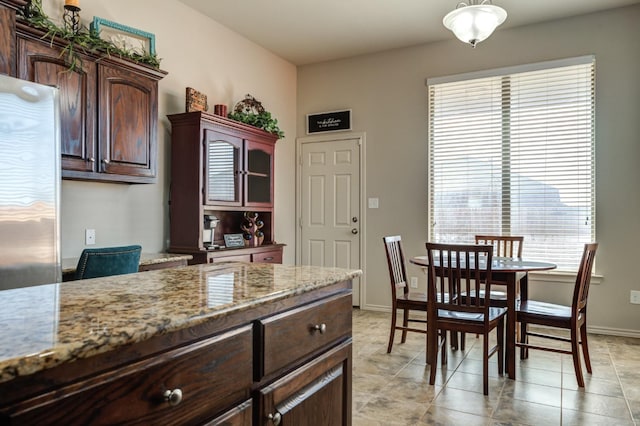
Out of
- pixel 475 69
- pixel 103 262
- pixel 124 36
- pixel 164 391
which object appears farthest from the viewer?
pixel 475 69

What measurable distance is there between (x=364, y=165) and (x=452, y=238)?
1.28 metres

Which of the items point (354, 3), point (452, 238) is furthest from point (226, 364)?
point (452, 238)

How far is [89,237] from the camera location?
311 cm

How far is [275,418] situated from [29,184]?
1827 millimetres

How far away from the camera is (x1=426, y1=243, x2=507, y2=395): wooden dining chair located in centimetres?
272

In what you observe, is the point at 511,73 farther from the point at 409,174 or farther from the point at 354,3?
the point at 354,3

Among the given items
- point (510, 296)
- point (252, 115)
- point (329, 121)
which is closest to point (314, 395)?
point (510, 296)

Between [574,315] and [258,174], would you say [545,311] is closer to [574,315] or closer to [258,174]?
[574,315]

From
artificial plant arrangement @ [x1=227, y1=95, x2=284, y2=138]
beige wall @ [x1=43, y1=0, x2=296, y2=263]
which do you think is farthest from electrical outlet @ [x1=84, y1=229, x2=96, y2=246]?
artificial plant arrangement @ [x1=227, y1=95, x2=284, y2=138]

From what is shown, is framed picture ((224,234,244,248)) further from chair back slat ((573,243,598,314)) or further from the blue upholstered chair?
chair back slat ((573,243,598,314))

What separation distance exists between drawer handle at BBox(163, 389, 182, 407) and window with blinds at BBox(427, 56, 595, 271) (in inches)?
162

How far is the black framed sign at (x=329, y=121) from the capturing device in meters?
5.17

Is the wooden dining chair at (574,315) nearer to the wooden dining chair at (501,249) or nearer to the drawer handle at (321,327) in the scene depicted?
the wooden dining chair at (501,249)

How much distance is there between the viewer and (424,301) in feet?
10.9
